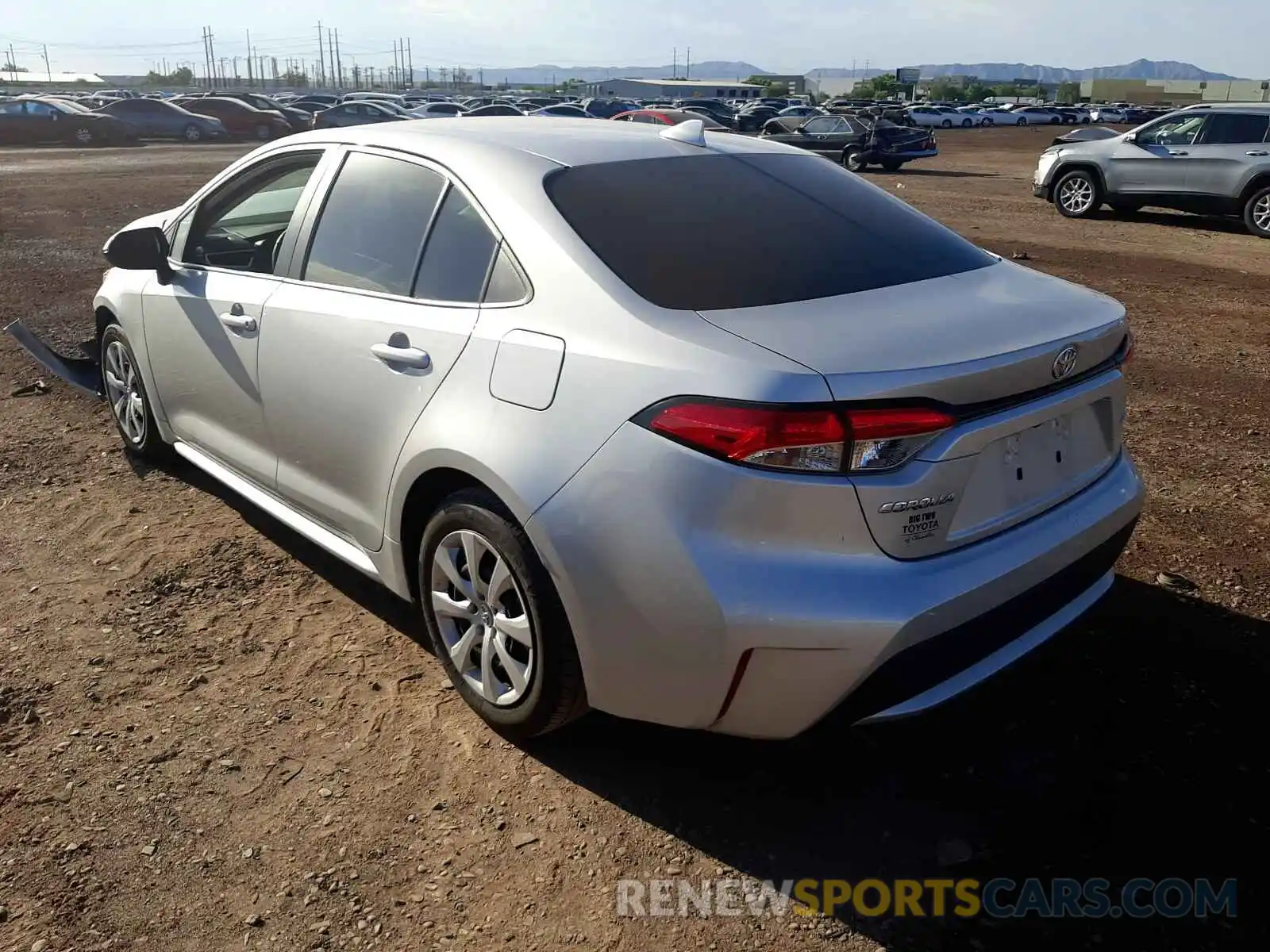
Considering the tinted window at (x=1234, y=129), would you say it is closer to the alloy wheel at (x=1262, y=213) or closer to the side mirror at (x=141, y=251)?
the alloy wheel at (x=1262, y=213)

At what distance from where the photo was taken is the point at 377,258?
11.0 feet

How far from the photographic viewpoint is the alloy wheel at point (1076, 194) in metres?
15.4

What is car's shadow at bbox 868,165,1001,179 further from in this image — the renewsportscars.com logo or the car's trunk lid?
the renewsportscars.com logo

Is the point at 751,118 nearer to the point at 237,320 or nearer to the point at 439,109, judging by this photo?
the point at 439,109

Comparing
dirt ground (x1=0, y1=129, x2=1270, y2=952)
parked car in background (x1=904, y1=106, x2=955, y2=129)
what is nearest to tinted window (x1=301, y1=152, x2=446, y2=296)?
dirt ground (x1=0, y1=129, x2=1270, y2=952)

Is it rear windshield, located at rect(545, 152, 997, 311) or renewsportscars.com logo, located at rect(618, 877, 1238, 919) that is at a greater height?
rear windshield, located at rect(545, 152, 997, 311)

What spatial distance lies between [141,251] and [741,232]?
2675 mm

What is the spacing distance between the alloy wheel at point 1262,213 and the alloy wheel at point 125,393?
13953 mm

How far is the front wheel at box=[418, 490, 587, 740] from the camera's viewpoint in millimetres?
2721

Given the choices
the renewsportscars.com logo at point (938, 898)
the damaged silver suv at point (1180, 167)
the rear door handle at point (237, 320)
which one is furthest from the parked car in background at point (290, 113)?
the renewsportscars.com logo at point (938, 898)

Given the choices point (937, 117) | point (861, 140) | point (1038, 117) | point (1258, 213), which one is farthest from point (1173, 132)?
point (1038, 117)

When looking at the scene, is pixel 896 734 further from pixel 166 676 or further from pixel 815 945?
pixel 166 676

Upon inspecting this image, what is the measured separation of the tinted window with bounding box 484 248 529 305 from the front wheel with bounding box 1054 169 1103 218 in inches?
576

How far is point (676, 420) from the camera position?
2.39 m
